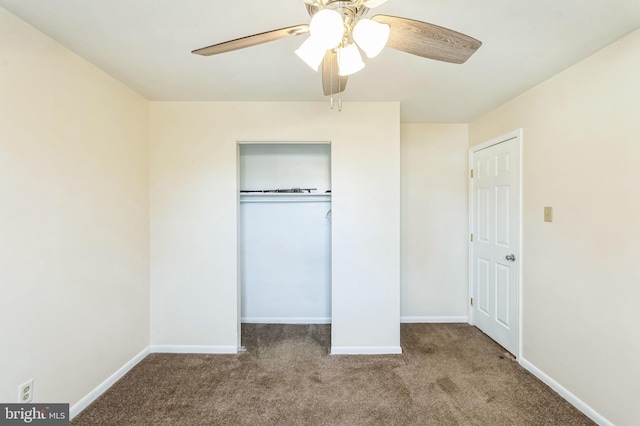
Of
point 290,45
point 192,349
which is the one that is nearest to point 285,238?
point 192,349

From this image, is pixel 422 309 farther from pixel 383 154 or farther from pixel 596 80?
pixel 596 80

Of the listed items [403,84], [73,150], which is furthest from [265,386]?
[403,84]

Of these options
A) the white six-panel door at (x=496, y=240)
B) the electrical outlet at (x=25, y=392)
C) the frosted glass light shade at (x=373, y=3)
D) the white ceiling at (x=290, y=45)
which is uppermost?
the white ceiling at (x=290, y=45)

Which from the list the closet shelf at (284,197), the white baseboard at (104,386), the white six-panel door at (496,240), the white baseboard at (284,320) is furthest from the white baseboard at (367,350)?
the white baseboard at (104,386)

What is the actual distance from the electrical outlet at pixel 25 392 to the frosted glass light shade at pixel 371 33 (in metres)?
2.45

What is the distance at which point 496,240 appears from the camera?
9.21ft

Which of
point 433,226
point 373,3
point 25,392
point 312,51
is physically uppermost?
point 373,3

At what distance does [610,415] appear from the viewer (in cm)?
169

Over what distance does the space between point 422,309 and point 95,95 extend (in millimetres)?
3754

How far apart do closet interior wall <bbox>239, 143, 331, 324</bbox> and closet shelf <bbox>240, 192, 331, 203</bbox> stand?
18 mm

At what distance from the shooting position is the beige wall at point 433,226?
3.32 metres

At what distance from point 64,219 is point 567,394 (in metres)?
3.62

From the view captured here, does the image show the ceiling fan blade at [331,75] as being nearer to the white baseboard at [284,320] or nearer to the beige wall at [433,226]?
the beige wall at [433,226]

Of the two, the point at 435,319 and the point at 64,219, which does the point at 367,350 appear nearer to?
the point at 435,319
